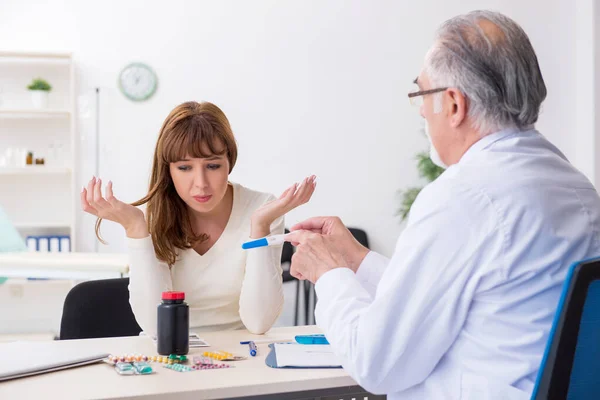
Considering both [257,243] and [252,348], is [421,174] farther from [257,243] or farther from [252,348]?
[252,348]

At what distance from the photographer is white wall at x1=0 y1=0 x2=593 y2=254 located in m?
5.71

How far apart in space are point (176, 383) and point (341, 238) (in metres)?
0.57

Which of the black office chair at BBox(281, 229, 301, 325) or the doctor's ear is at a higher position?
the doctor's ear

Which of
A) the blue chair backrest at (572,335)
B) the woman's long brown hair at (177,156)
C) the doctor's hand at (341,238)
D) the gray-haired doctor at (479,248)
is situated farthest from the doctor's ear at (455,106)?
the woman's long brown hair at (177,156)

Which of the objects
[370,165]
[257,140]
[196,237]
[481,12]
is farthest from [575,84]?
[481,12]

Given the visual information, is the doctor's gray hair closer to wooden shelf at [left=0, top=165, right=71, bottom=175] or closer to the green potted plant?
the green potted plant

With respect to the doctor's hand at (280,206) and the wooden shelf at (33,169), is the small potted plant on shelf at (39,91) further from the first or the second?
the doctor's hand at (280,206)

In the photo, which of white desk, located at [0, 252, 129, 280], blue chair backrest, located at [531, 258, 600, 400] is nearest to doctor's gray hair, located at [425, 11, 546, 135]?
blue chair backrest, located at [531, 258, 600, 400]

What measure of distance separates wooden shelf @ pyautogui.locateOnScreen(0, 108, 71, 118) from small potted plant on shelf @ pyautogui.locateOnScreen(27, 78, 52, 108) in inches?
2.7

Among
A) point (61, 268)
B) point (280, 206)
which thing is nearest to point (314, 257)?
point (280, 206)

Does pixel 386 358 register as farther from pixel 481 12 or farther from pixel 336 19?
pixel 336 19

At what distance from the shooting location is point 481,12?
1.29m

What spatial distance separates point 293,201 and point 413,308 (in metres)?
0.98

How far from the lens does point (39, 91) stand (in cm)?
545
